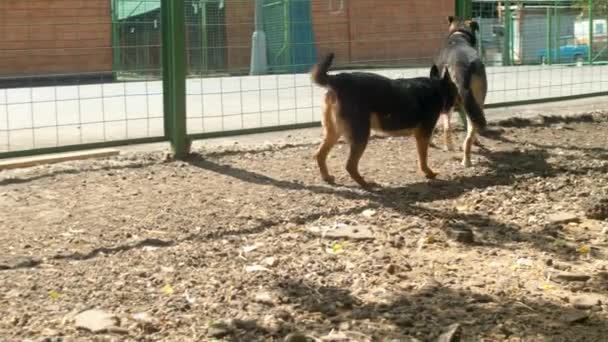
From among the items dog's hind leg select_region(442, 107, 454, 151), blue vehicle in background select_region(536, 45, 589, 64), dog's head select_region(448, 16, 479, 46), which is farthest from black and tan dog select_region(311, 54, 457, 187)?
blue vehicle in background select_region(536, 45, 589, 64)

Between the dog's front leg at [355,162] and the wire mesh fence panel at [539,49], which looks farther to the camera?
the wire mesh fence panel at [539,49]

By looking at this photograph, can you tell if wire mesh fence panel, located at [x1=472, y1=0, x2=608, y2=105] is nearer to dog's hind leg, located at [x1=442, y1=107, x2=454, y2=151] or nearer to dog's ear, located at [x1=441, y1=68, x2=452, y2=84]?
dog's hind leg, located at [x1=442, y1=107, x2=454, y2=151]

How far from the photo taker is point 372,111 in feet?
24.9

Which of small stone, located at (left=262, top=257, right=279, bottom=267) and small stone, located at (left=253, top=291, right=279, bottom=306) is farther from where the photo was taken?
small stone, located at (left=262, top=257, right=279, bottom=267)

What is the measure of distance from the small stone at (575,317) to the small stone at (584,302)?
12 centimetres

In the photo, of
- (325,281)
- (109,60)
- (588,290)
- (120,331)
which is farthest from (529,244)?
(109,60)

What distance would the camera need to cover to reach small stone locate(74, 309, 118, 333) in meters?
4.21

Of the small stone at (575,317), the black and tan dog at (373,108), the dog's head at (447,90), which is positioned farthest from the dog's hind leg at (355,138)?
the small stone at (575,317)

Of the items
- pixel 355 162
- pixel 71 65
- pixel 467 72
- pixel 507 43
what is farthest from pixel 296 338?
pixel 507 43

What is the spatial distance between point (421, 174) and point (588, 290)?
3.21 metres

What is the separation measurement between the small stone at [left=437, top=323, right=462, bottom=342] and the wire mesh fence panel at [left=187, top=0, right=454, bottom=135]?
585cm

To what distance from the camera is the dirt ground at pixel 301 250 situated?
4367mm

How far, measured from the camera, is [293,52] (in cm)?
1043

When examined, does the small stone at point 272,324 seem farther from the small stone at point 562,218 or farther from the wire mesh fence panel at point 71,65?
the wire mesh fence panel at point 71,65
